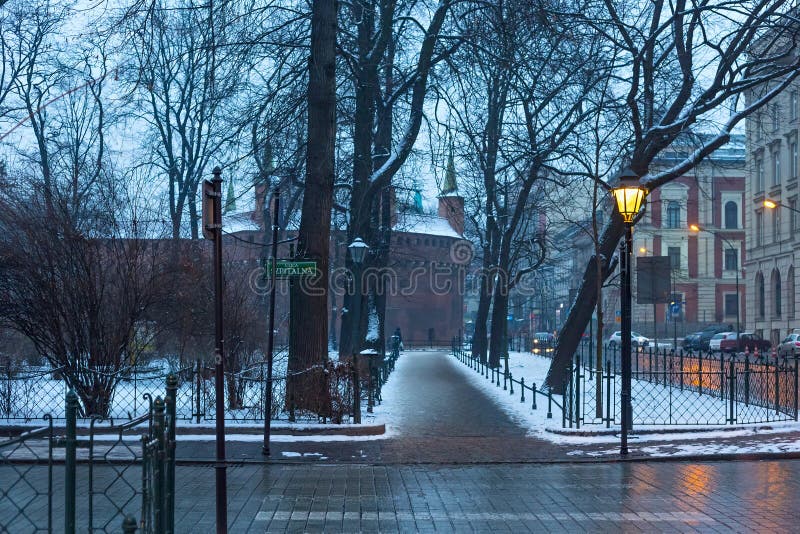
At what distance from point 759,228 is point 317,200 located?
49483 mm

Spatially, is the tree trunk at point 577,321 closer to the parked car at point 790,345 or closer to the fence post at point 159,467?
the fence post at point 159,467

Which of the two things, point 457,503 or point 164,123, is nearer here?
point 457,503

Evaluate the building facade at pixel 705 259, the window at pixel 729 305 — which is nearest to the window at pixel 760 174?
the building facade at pixel 705 259

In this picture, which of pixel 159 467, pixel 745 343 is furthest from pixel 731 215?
pixel 159 467

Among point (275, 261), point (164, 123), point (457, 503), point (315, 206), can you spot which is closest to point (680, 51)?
point (315, 206)

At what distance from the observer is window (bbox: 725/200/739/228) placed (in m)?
81.7

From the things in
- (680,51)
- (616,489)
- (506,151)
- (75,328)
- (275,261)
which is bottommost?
(616,489)

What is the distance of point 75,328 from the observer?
16.8 m

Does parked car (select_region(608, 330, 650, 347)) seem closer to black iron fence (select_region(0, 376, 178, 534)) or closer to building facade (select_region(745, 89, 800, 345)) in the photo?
building facade (select_region(745, 89, 800, 345))

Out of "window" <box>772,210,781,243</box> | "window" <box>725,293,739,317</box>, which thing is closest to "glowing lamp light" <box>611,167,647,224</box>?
"window" <box>772,210,781,243</box>

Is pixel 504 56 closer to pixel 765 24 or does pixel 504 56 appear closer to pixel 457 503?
pixel 765 24

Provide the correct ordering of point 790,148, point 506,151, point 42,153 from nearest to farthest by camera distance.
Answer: point 506,151
point 42,153
point 790,148

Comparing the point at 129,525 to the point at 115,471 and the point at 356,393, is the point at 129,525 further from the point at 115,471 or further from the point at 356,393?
the point at 356,393

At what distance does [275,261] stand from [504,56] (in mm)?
6612
